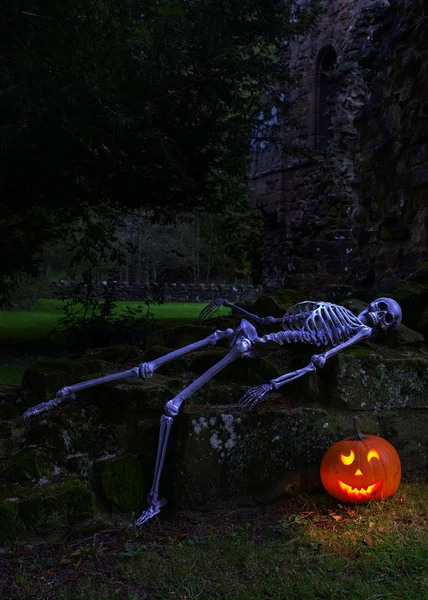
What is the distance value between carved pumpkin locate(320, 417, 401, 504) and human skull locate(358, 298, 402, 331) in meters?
1.00

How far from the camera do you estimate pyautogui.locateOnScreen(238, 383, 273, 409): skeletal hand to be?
3.76 m

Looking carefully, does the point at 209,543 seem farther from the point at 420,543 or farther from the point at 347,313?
the point at 347,313

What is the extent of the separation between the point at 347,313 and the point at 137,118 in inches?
186

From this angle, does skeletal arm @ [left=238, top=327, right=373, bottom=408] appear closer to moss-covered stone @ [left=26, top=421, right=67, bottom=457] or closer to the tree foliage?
moss-covered stone @ [left=26, top=421, right=67, bottom=457]

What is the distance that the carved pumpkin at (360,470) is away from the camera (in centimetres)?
351

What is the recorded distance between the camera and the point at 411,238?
709cm

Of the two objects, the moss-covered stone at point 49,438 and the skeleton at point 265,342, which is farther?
the moss-covered stone at point 49,438

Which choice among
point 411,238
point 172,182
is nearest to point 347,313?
point 411,238

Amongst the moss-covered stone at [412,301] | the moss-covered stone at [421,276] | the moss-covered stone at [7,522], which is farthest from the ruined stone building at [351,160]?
the moss-covered stone at [7,522]

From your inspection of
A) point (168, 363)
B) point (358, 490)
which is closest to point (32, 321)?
point (168, 363)

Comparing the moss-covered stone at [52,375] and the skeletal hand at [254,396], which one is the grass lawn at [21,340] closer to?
the moss-covered stone at [52,375]

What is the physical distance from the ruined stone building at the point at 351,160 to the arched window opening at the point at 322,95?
1.1 inches

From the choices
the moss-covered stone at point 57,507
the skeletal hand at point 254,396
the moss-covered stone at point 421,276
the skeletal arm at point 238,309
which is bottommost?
the moss-covered stone at point 57,507

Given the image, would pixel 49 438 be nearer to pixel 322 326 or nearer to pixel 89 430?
pixel 89 430
